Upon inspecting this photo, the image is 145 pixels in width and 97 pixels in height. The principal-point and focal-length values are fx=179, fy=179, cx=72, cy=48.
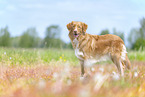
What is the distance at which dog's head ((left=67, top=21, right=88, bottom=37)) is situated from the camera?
5918mm

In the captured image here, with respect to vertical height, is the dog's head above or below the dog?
above

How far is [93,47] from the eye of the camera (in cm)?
639

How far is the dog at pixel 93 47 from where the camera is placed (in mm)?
6056

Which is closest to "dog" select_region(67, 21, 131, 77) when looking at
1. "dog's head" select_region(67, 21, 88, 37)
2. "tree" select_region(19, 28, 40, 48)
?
"dog's head" select_region(67, 21, 88, 37)

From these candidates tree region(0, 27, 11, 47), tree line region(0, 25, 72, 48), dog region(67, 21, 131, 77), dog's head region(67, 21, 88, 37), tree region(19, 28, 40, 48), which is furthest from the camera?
tree region(19, 28, 40, 48)

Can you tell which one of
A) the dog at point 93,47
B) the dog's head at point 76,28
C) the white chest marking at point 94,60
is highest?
the dog's head at point 76,28

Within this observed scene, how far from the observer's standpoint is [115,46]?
6539 mm

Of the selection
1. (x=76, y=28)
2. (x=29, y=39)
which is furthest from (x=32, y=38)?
(x=76, y=28)

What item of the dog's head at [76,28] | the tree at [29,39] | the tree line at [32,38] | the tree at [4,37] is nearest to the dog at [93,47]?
the dog's head at [76,28]

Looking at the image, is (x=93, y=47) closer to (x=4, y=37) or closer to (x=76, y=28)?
(x=76, y=28)

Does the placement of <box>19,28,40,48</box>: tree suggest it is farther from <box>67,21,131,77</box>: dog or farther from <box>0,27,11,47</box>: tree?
<box>67,21,131,77</box>: dog

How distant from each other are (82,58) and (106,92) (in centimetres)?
319

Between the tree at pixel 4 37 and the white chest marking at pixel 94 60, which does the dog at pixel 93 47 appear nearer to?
the white chest marking at pixel 94 60

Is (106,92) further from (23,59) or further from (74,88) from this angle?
(23,59)
